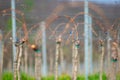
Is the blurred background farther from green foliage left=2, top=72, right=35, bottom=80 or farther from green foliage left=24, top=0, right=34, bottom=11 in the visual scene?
green foliage left=2, top=72, right=35, bottom=80

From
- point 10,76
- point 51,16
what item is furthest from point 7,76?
point 51,16

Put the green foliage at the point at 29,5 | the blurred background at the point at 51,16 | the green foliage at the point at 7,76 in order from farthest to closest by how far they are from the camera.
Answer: the blurred background at the point at 51,16, the green foliage at the point at 29,5, the green foliage at the point at 7,76

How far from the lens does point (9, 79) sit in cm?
441

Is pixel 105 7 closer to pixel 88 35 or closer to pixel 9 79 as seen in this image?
pixel 88 35

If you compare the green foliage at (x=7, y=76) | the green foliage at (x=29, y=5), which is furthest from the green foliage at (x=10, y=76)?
the green foliage at (x=29, y=5)

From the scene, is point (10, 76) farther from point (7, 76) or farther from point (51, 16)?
point (51, 16)

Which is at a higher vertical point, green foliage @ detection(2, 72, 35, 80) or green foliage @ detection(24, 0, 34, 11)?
green foliage @ detection(24, 0, 34, 11)

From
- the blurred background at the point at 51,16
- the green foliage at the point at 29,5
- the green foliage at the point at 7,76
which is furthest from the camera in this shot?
the blurred background at the point at 51,16

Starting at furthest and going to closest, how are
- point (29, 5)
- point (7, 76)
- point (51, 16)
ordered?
1. point (29, 5)
2. point (51, 16)
3. point (7, 76)

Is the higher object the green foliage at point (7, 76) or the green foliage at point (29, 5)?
the green foliage at point (29, 5)

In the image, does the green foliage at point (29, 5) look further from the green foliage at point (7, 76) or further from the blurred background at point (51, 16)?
the green foliage at point (7, 76)

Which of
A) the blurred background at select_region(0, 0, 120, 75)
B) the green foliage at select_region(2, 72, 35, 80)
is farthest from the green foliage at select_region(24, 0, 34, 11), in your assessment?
the green foliage at select_region(2, 72, 35, 80)

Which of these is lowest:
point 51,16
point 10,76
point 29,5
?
point 10,76

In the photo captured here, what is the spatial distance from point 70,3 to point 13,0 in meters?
1.35
